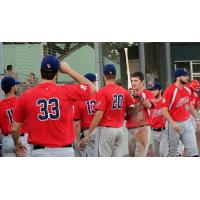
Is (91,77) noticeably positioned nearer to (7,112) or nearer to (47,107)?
(7,112)

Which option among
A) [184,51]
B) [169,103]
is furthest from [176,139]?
[184,51]

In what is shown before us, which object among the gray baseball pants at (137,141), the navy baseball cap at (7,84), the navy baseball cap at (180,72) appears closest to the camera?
the navy baseball cap at (7,84)

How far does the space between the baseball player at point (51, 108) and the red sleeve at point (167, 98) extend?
2343mm

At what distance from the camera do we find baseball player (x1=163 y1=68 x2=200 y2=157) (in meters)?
5.87

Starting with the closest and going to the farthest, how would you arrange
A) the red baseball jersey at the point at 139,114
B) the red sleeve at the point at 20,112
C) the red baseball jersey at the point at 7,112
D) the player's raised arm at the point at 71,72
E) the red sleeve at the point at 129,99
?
the player's raised arm at the point at 71,72 → the red sleeve at the point at 20,112 → the red baseball jersey at the point at 7,112 → the red sleeve at the point at 129,99 → the red baseball jersey at the point at 139,114

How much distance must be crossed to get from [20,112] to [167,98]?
106 inches

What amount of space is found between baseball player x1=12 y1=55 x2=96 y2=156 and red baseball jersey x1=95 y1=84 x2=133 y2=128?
152 centimetres

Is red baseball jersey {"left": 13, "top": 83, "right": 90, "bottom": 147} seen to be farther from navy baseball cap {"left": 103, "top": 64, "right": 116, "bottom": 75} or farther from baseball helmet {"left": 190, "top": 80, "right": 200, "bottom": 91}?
baseball helmet {"left": 190, "top": 80, "right": 200, "bottom": 91}

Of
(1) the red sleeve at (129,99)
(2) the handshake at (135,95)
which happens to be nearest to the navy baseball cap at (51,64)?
(1) the red sleeve at (129,99)

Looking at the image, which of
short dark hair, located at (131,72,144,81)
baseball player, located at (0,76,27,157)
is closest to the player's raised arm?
baseball player, located at (0,76,27,157)

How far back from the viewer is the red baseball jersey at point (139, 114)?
225 inches

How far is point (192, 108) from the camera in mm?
6172

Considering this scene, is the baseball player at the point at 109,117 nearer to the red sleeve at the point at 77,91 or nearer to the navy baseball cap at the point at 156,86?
the navy baseball cap at the point at 156,86

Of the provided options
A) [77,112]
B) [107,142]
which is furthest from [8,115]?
[107,142]
